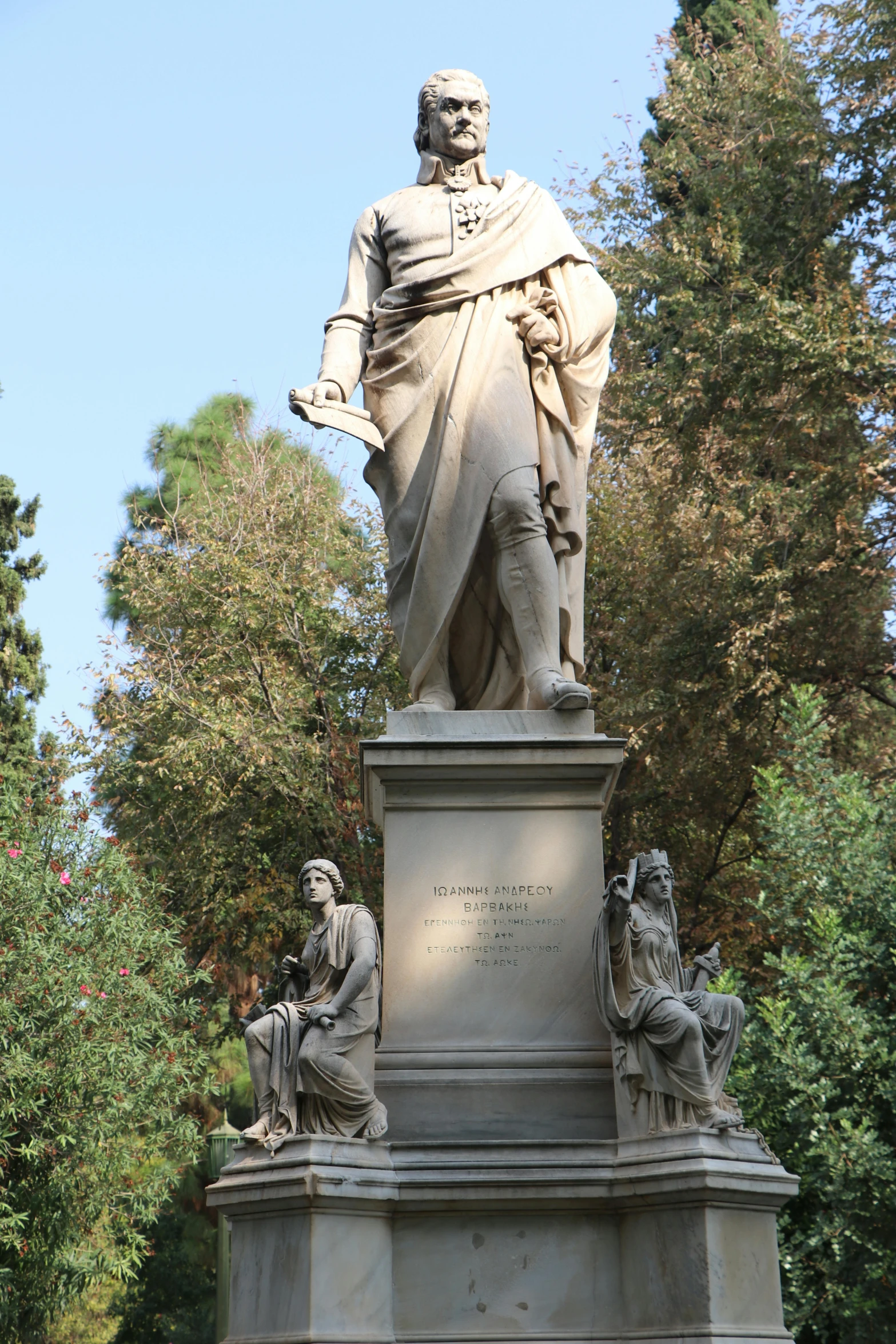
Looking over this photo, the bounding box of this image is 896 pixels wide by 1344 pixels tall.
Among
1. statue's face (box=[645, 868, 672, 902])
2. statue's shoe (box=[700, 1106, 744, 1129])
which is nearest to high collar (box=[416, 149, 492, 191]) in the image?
statue's face (box=[645, 868, 672, 902])

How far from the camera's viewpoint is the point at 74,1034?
15.8 metres

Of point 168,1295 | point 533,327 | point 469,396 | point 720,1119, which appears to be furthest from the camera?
point 168,1295

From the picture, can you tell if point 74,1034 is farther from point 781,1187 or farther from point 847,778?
point 781,1187

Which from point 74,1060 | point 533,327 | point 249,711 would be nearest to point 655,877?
point 533,327

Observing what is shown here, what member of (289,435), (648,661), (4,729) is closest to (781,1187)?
(648,661)

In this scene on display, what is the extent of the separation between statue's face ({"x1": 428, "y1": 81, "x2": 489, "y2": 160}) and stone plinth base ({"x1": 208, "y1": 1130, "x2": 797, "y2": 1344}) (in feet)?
15.7

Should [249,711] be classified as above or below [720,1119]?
above

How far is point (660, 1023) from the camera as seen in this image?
19.5 ft

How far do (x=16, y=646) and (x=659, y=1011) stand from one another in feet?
63.6

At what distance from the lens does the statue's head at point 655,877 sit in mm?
6363

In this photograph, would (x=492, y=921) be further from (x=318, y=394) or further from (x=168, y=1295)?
(x=168, y=1295)

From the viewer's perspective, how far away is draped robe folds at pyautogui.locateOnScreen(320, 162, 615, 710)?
728 centimetres

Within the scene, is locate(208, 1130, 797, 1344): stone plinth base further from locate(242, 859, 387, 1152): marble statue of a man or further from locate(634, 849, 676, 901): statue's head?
locate(634, 849, 676, 901): statue's head

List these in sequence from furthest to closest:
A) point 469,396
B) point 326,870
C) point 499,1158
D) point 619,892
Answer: point 469,396, point 326,870, point 619,892, point 499,1158
